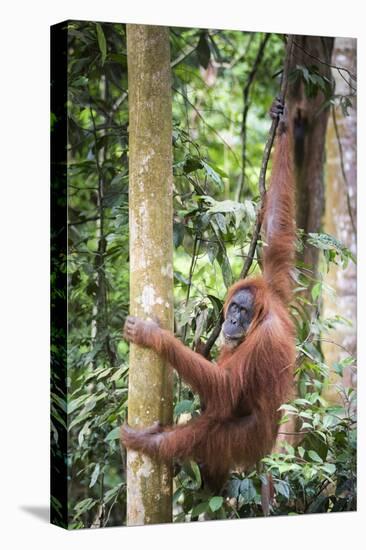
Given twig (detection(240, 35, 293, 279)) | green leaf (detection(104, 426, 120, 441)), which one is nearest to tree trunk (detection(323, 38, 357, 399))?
twig (detection(240, 35, 293, 279))

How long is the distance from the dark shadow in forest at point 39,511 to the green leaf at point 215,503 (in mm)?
922

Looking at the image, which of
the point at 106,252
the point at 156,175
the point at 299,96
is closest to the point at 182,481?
the point at 106,252

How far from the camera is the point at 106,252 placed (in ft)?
18.1

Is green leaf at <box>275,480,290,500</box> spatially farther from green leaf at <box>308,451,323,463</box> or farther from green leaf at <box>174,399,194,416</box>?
green leaf at <box>174,399,194,416</box>

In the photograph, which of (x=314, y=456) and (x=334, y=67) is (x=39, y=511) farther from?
(x=334, y=67)

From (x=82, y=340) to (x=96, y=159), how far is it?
3.33 ft

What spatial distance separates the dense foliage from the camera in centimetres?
542

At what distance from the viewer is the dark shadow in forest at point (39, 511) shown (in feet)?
18.3

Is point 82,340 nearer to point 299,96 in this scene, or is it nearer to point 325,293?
point 325,293

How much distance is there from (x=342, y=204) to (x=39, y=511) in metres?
2.99

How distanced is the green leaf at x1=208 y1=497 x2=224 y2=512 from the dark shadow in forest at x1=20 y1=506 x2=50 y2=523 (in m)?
0.92

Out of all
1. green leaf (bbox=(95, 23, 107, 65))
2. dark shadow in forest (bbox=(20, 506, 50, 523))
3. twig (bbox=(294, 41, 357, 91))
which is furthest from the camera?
twig (bbox=(294, 41, 357, 91))

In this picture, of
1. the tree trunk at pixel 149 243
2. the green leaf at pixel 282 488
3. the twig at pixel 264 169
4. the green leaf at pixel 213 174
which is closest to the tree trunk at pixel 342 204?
the twig at pixel 264 169

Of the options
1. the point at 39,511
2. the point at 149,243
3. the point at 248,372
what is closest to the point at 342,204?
the point at 248,372
